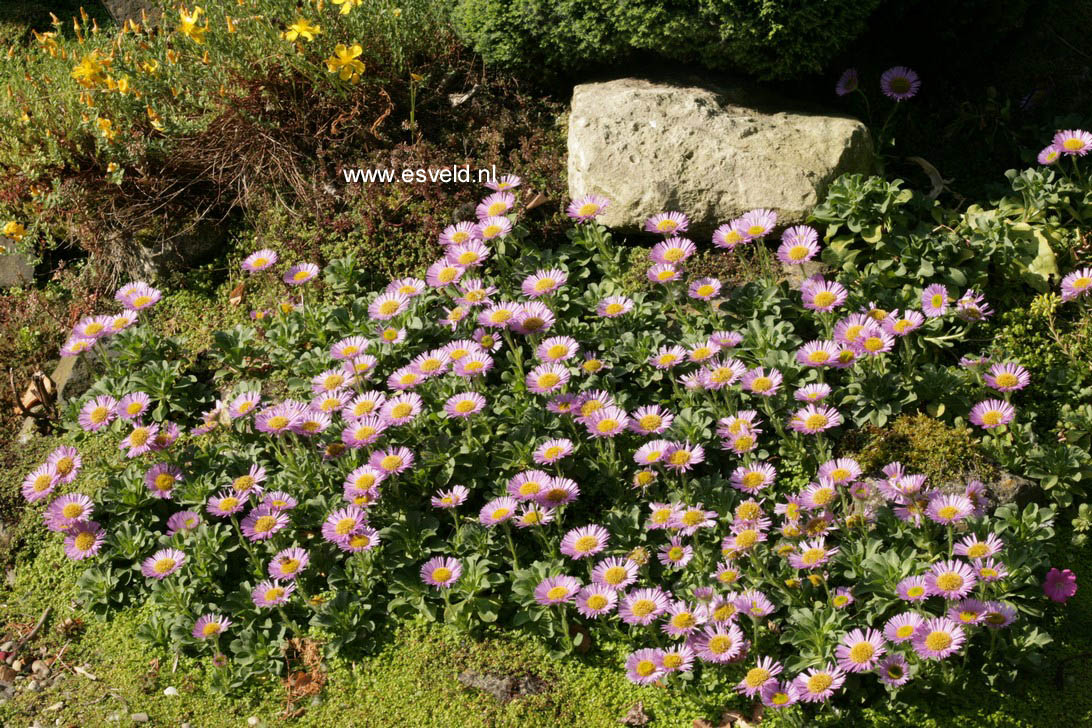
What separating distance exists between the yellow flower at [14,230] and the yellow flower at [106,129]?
615 millimetres

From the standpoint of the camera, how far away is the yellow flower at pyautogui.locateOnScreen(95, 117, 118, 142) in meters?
5.44

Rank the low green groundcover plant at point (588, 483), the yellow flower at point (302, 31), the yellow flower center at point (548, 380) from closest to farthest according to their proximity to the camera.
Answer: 1. the low green groundcover plant at point (588, 483)
2. the yellow flower center at point (548, 380)
3. the yellow flower at point (302, 31)

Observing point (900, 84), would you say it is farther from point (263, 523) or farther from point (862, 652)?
point (263, 523)

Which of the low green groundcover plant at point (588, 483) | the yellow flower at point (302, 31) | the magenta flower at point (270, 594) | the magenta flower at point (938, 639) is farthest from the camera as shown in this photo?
the yellow flower at point (302, 31)

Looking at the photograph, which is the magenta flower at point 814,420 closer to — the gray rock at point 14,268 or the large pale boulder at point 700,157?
the large pale boulder at point 700,157

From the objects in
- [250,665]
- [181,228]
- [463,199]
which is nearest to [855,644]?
[250,665]

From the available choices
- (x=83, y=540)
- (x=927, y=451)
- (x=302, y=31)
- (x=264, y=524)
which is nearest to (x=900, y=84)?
(x=927, y=451)

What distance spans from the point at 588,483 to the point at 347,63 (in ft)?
8.19

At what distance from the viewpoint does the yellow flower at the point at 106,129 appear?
214 inches

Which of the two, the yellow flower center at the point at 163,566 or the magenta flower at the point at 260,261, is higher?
the magenta flower at the point at 260,261

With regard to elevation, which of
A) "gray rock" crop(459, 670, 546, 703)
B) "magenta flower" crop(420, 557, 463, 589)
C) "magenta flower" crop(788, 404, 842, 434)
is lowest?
"gray rock" crop(459, 670, 546, 703)

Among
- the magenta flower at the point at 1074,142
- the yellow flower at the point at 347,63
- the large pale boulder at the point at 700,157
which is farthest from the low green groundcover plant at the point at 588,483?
the yellow flower at the point at 347,63

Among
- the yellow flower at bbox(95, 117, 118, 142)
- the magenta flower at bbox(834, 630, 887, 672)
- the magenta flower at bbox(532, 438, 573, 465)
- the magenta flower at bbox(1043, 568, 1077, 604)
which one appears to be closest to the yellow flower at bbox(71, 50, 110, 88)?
the yellow flower at bbox(95, 117, 118, 142)

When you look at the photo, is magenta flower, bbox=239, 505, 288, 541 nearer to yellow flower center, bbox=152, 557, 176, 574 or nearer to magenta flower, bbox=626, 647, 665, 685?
yellow flower center, bbox=152, 557, 176, 574
